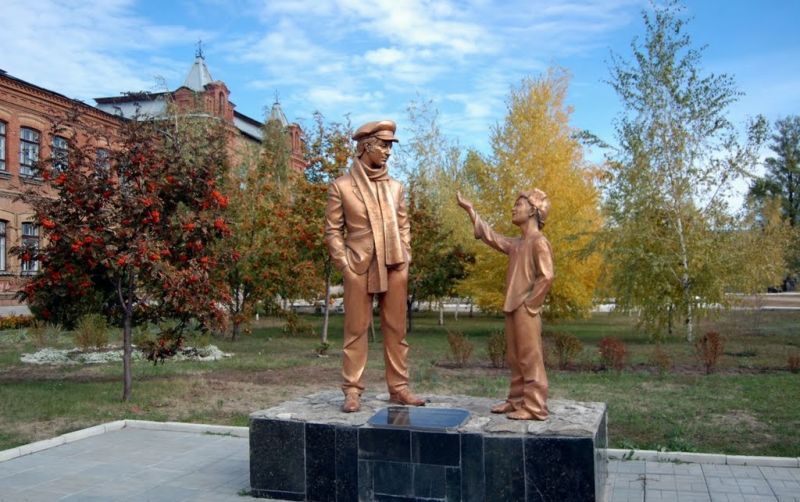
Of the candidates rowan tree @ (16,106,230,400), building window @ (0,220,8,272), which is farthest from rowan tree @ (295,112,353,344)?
building window @ (0,220,8,272)

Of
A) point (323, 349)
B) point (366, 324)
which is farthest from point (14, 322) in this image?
point (366, 324)

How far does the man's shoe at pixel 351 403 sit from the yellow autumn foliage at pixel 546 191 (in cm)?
1328

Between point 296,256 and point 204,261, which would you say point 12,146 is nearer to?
point 296,256

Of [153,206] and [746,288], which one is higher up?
[153,206]

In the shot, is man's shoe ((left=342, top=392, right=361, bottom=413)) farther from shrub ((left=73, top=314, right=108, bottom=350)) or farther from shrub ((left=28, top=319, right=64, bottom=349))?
shrub ((left=28, top=319, right=64, bottom=349))

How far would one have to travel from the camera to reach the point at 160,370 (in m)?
13.0

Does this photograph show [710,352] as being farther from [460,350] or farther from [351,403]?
[351,403]

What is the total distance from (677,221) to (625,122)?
2.75 meters

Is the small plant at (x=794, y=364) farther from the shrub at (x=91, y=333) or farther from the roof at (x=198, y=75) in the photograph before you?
the roof at (x=198, y=75)

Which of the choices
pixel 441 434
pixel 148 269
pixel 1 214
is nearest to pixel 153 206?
pixel 148 269

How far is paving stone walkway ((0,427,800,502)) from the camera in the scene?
586cm

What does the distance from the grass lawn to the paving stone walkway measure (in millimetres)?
752

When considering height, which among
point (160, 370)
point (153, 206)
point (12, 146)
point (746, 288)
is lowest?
point (160, 370)

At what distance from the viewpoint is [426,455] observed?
17.9ft
